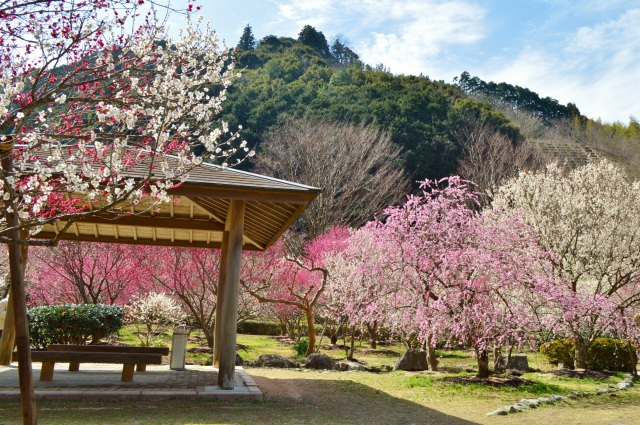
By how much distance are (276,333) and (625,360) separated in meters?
13.0

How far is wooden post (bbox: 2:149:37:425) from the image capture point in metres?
3.73

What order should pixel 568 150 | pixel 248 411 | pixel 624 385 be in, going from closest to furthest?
pixel 248 411, pixel 624 385, pixel 568 150

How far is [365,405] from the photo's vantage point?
718 centimetres

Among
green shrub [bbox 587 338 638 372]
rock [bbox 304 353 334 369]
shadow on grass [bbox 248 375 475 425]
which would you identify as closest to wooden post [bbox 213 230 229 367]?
shadow on grass [bbox 248 375 475 425]

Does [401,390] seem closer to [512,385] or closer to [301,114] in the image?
[512,385]

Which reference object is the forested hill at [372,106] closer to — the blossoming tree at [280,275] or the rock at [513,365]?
the blossoming tree at [280,275]

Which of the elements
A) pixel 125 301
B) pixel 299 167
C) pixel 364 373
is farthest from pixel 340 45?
pixel 364 373

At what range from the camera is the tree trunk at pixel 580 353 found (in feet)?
39.1

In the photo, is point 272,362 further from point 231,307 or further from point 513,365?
point 231,307

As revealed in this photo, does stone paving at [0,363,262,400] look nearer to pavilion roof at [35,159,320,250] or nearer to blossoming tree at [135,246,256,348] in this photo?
pavilion roof at [35,159,320,250]

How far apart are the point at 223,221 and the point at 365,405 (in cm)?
384

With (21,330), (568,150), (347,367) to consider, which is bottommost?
(347,367)

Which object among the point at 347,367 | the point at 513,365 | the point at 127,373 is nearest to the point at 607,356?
the point at 513,365

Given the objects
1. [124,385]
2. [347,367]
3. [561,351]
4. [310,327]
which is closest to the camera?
[124,385]
